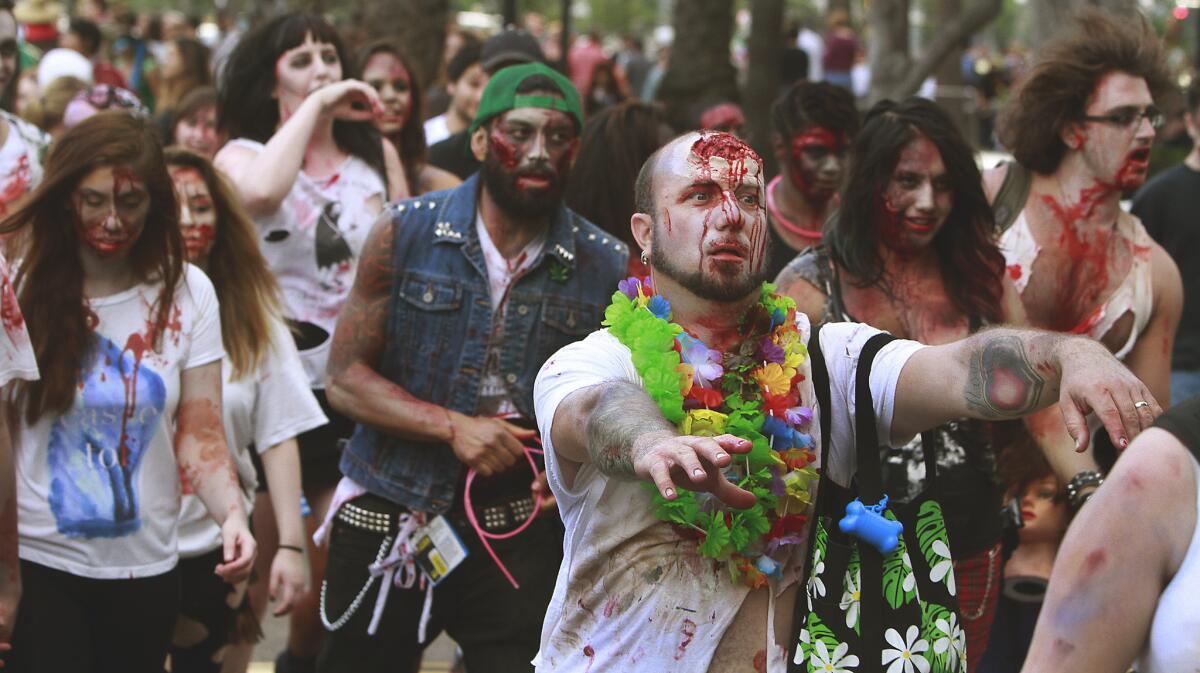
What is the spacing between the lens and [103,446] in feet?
Result: 14.5

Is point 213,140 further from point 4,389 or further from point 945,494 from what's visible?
point 945,494

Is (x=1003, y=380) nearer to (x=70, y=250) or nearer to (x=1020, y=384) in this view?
(x=1020, y=384)

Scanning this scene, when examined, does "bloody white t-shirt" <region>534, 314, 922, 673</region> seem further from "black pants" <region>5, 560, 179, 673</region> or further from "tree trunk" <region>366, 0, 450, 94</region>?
"tree trunk" <region>366, 0, 450, 94</region>

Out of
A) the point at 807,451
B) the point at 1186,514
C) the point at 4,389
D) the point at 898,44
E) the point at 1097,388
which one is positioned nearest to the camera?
the point at 1186,514

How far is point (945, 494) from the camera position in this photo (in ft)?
14.6

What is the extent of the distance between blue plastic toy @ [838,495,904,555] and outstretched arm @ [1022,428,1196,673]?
2.22ft

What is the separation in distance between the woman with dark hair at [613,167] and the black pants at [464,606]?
1405mm

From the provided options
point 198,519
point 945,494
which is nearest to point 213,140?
point 198,519

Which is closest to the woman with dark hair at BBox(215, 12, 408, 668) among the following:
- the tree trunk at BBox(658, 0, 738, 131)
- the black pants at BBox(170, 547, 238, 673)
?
the black pants at BBox(170, 547, 238, 673)

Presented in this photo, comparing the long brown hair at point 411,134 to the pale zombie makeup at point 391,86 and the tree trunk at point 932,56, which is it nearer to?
the pale zombie makeup at point 391,86

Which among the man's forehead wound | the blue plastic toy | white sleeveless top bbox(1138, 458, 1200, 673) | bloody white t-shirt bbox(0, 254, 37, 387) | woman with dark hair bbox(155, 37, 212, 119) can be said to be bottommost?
woman with dark hair bbox(155, 37, 212, 119)

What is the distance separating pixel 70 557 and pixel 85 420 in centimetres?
37

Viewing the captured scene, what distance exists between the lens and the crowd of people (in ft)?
10.2

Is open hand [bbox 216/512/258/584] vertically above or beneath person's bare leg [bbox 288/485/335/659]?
above
